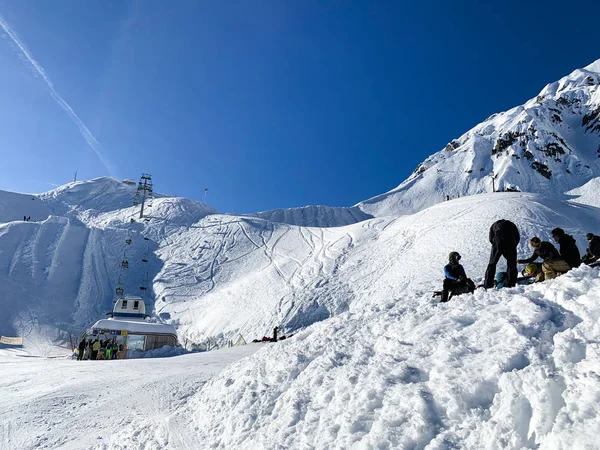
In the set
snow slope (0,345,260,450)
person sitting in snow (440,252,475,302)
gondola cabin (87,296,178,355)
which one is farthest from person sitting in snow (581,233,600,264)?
gondola cabin (87,296,178,355)

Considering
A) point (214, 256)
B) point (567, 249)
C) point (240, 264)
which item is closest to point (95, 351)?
point (567, 249)

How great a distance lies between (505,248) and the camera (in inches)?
358

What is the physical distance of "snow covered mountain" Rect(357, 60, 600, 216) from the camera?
96562mm

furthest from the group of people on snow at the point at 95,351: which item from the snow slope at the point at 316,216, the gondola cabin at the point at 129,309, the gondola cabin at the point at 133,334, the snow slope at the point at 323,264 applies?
the snow slope at the point at 316,216

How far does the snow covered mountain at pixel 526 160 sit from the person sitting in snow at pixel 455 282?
277ft

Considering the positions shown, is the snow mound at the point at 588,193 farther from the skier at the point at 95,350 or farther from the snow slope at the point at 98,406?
the snow slope at the point at 98,406

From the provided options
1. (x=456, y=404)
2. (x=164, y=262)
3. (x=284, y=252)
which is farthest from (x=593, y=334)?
(x=164, y=262)

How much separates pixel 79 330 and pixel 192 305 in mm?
8979

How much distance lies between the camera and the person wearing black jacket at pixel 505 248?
29.8ft

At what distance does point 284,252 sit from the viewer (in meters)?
45.2

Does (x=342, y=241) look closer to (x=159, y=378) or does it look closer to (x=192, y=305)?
(x=192, y=305)

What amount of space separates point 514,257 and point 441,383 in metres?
5.07

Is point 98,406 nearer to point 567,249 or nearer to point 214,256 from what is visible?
point 567,249

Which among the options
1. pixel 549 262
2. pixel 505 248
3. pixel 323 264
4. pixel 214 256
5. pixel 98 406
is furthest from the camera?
pixel 214 256
